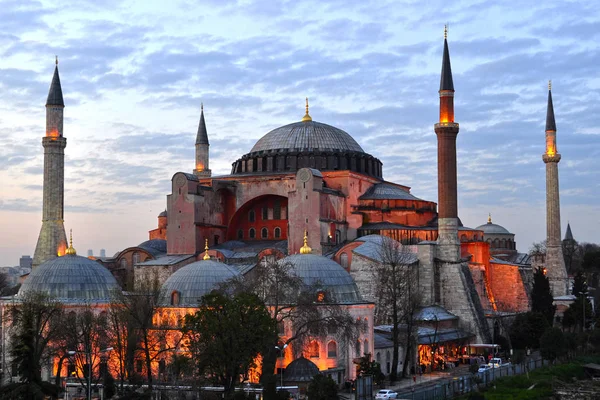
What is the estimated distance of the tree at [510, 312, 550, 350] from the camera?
39.5 m

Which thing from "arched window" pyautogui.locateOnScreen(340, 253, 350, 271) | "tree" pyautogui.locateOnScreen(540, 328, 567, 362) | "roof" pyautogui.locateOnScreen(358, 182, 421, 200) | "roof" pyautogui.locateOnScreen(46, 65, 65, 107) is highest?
"roof" pyautogui.locateOnScreen(46, 65, 65, 107)

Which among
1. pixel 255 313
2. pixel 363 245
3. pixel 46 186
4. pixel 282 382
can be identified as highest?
pixel 46 186

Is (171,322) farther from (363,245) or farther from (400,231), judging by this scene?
(400,231)

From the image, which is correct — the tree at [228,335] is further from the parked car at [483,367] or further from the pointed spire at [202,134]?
the pointed spire at [202,134]

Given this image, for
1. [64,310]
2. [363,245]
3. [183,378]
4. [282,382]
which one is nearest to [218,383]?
[183,378]

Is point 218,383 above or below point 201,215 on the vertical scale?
below

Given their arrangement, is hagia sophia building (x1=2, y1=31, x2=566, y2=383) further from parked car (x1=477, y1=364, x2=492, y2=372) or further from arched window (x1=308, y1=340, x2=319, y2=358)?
arched window (x1=308, y1=340, x2=319, y2=358)

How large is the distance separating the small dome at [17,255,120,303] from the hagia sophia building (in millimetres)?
4748

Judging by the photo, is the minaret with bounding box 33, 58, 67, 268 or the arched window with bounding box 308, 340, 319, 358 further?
the minaret with bounding box 33, 58, 67, 268

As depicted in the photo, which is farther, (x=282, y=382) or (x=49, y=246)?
(x=49, y=246)

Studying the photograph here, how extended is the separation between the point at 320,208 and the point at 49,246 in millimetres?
11805

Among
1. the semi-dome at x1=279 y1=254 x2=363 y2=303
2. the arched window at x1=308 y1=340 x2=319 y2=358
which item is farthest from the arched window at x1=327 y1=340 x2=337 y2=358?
the semi-dome at x1=279 y1=254 x2=363 y2=303

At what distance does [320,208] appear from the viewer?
40125 millimetres

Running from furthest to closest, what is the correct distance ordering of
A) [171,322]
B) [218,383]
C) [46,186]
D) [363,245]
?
[46,186]
[363,245]
[171,322]
[218,383]
